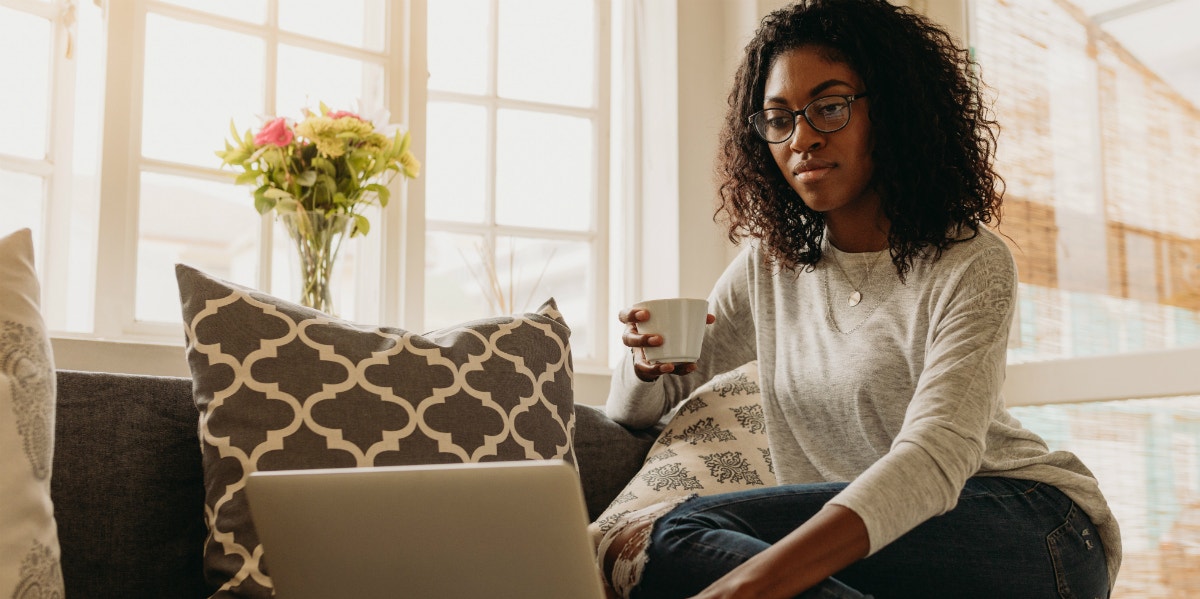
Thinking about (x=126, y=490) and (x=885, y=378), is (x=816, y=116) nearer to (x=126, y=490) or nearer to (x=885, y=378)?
(x=885, y=378)

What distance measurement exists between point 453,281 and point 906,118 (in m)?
1.53

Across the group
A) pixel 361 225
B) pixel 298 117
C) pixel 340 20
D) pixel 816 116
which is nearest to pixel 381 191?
pixel 361 225

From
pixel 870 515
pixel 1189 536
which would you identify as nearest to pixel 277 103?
pixel 870 515

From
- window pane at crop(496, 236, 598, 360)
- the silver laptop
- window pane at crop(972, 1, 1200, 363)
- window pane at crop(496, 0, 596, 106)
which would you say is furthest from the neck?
window pane at crop(496, 0, 596, 106)

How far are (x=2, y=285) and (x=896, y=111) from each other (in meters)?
1.18

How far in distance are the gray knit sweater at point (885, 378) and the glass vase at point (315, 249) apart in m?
0.70

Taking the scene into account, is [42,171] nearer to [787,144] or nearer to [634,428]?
[634,428]

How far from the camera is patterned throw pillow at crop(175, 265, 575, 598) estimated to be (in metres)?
1.35

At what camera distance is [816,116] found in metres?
1.48

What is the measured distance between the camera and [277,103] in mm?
2520

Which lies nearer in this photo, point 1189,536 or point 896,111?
point 896,111

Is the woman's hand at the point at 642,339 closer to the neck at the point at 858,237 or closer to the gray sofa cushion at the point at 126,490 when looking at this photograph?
the neck at the point at 858,237

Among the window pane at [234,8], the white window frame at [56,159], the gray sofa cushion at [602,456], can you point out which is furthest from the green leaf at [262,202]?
the gray sofa cushion at [602,456]

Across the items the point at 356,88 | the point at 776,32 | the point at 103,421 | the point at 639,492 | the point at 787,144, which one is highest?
the point at 356,88
